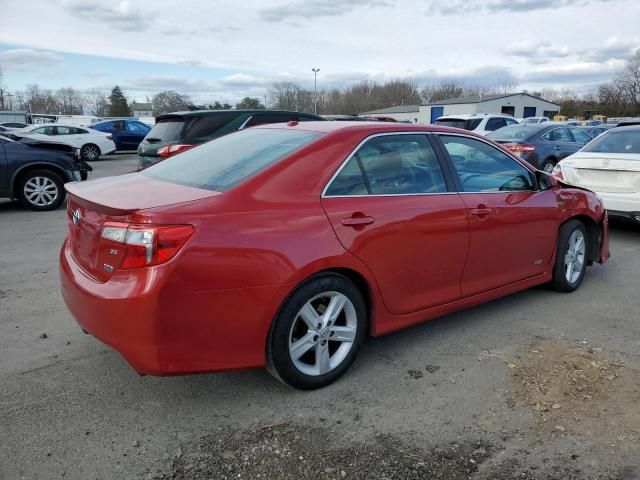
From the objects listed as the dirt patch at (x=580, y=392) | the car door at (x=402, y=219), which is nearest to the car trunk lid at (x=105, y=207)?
the car door at (x=402, y=219)

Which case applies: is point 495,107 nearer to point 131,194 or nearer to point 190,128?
point 190,128

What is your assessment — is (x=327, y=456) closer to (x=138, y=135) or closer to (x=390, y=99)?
(x=138, y=135)

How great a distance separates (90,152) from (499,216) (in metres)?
20.6

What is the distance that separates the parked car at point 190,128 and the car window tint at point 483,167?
5037mm

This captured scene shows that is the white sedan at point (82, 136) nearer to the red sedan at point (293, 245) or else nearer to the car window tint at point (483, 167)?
the red sedan at point (293, 245)

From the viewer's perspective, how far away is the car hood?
9.11 ft

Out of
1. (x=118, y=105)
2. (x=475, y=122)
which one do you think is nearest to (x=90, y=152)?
(x=475, y=122)

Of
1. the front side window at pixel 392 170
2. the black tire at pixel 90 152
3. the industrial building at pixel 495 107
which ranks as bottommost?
the black tire at pixel 90 152

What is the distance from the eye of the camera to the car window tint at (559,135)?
12234 mm

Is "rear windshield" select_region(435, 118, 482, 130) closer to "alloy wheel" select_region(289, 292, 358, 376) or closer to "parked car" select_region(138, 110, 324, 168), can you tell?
"parked car" select_region(138, 110, 324, 168)

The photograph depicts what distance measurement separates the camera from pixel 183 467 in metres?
2.51

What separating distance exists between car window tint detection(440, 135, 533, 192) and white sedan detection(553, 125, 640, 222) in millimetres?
2920

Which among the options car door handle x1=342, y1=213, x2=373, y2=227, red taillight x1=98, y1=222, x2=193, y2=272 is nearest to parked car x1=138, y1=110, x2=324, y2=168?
car door handle x1=342, y1=213, x2=373, y2=227

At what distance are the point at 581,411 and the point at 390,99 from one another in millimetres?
98698
